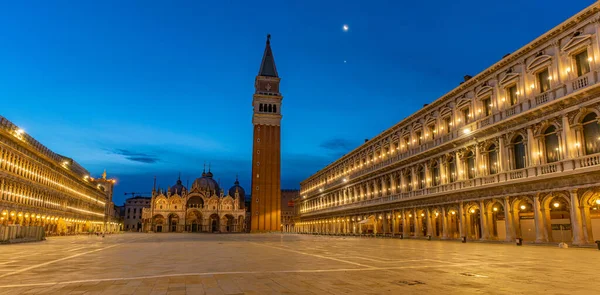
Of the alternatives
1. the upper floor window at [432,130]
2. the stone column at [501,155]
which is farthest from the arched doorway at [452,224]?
the upper floor window at [432,130]

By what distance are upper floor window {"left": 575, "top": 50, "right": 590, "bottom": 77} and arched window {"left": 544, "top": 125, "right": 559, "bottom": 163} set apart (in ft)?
13.1

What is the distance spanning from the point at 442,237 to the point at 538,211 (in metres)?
13.0

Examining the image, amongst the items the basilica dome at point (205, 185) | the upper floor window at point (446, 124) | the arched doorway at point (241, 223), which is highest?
the basilica dome at point (205, 185)

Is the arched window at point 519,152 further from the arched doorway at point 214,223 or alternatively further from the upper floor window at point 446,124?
the arched doorway at point 214,223

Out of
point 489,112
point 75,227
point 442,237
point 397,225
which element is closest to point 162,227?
point 75,227

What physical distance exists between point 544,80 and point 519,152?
559 centimetres

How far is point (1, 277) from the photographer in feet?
36.7

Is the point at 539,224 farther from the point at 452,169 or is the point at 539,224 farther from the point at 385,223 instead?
the point at 385,223

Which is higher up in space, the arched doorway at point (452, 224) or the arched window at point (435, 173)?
the arched window at point (435, 173)

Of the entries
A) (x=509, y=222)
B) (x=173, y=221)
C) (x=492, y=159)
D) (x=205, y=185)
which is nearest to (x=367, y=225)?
(x=492, y=159)

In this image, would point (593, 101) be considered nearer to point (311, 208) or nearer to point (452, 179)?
point (452, 179)

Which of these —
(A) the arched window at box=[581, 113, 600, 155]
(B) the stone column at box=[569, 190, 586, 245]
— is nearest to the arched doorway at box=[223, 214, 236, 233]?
(B) the stone column at box=[569, 190, 586, 245]

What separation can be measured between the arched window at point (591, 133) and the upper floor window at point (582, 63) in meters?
2.83

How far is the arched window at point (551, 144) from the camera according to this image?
27520 mm
